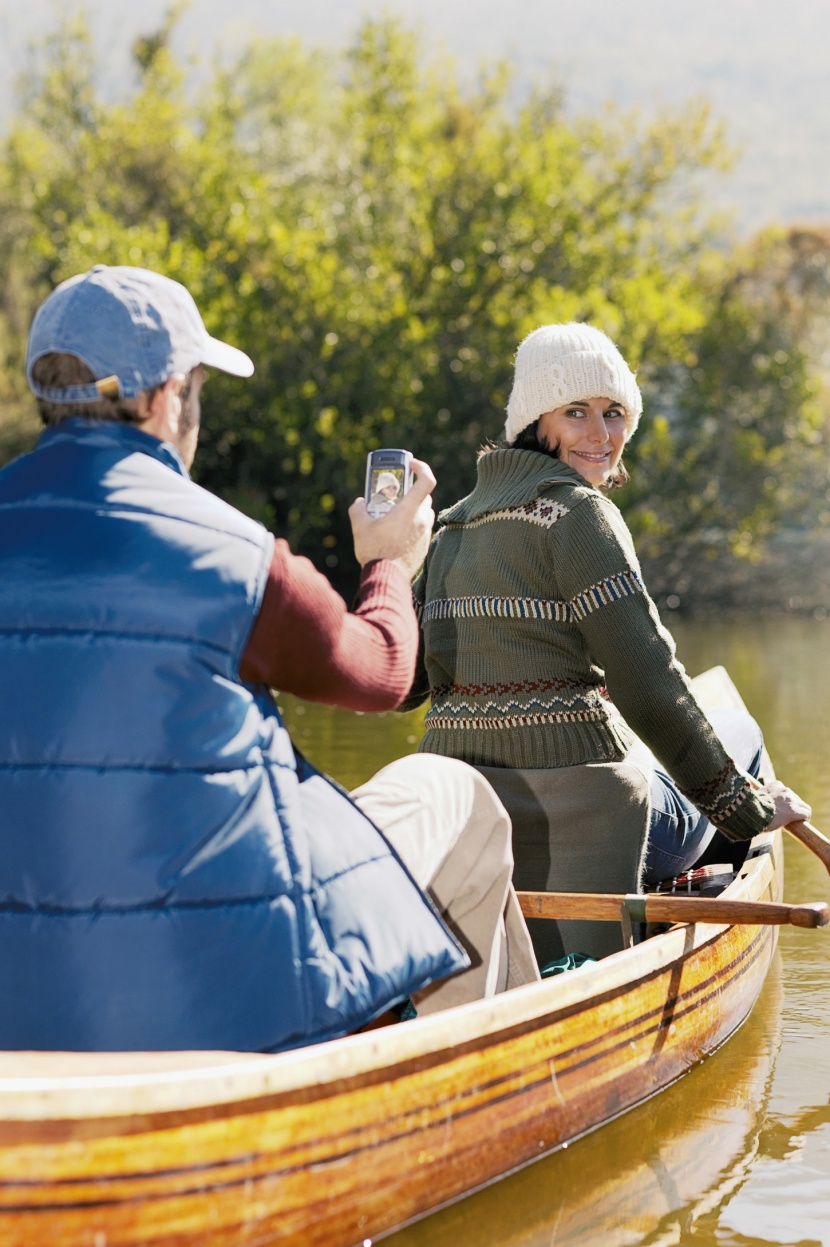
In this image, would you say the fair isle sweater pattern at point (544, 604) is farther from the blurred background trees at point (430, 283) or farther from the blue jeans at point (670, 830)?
the blurred background trees at point (430, 283)

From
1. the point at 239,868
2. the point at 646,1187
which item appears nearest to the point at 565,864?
the point at 646,1187

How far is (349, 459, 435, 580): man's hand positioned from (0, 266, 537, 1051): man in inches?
10.0

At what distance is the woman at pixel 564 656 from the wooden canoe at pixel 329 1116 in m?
0.33

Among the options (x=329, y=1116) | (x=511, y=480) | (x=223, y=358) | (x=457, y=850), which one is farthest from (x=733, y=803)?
(x=223, y=358)

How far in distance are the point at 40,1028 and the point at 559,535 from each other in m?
1.75

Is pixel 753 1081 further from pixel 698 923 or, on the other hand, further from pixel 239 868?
pixel 239 868

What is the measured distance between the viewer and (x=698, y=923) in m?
4.07

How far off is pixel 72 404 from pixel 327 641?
1.74ft

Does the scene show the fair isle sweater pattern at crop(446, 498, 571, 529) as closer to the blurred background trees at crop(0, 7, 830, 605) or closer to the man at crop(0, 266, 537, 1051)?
the man at crop(0, 266, 537, 1051)

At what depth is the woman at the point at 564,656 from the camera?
3822 mm

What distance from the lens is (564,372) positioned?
403cm

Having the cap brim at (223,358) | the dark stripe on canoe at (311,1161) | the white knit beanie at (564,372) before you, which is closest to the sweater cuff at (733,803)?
the dark stripe on canoe at (311,1161)

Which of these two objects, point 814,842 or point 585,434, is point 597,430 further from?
point 814,842

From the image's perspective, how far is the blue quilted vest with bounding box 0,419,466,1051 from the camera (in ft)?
7.97
